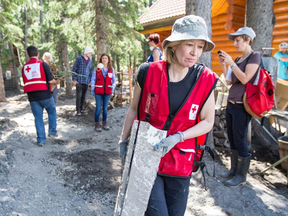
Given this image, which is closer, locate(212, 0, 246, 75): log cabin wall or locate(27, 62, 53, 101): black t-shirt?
locate(27, 62, 53, 101): black t-shirt

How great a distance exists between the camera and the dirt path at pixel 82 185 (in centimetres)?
320

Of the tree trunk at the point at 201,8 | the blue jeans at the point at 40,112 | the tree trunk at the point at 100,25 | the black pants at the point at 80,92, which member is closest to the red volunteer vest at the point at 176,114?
the tree trunk at the point at 201,8

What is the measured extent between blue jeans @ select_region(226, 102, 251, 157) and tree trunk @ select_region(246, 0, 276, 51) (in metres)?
2.88

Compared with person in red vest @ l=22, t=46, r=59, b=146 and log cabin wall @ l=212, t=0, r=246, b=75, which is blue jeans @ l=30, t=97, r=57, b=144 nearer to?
person in red vest @ l=22, t=46, r=59, b=146

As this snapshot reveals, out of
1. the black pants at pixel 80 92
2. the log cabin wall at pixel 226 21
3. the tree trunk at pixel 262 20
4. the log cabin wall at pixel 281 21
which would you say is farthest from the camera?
the black pants at pixel 80 92

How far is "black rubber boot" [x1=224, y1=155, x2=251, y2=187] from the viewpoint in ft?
11.9

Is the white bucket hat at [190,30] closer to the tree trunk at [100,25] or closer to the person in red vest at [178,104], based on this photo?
the person in red vest at [178,104]

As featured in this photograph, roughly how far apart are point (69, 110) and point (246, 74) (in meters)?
8.28

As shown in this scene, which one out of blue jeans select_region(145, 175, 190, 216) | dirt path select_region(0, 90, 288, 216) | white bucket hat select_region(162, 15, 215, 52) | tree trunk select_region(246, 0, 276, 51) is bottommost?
dirt path select_region(0, 90, 288, 216)

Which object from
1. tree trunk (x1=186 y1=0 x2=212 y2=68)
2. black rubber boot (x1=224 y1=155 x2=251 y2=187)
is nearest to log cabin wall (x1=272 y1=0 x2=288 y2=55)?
tree trunk (x1=186 y1=0 x2=212 y2=68)

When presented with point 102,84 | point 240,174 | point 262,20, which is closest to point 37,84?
point 102,84

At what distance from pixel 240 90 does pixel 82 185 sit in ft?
9.32

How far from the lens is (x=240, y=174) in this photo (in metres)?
3.72

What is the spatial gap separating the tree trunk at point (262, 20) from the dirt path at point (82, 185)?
2.73 metres
